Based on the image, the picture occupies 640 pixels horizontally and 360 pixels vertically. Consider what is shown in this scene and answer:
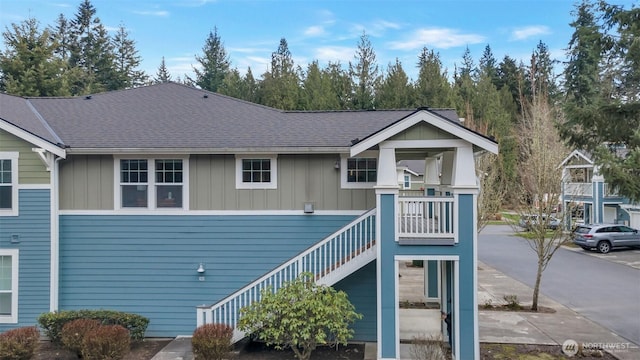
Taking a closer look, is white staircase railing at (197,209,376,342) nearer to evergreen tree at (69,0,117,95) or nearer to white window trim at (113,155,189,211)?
white window trim at (113,155,189,211)

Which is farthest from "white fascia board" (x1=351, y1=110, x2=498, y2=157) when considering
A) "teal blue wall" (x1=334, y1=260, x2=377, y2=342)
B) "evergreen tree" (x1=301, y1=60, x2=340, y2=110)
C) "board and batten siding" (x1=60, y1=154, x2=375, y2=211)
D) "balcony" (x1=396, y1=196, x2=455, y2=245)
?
"evergreen tree" (x1=301, y1=60, x2=340, y2=110)

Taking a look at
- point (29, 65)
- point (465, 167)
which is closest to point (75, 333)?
point (465, 167)

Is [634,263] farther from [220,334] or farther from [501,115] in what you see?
[501,115]

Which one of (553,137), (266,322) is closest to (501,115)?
(553,137)

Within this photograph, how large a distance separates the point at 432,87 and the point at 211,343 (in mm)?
37633

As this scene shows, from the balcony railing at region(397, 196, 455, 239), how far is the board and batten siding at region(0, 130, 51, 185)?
800cm

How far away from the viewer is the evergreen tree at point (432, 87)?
3956 cm

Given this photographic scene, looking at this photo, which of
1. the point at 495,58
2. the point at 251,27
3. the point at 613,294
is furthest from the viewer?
the point at 495,58

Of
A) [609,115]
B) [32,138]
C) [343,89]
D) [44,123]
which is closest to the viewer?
[609,115]

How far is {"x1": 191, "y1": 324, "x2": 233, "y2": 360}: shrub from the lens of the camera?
7469 millimetres

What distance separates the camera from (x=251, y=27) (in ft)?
72.6

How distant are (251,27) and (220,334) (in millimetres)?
18333

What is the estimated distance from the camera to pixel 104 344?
7.58 meters

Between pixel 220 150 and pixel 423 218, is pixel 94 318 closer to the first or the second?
pixel 220 150
